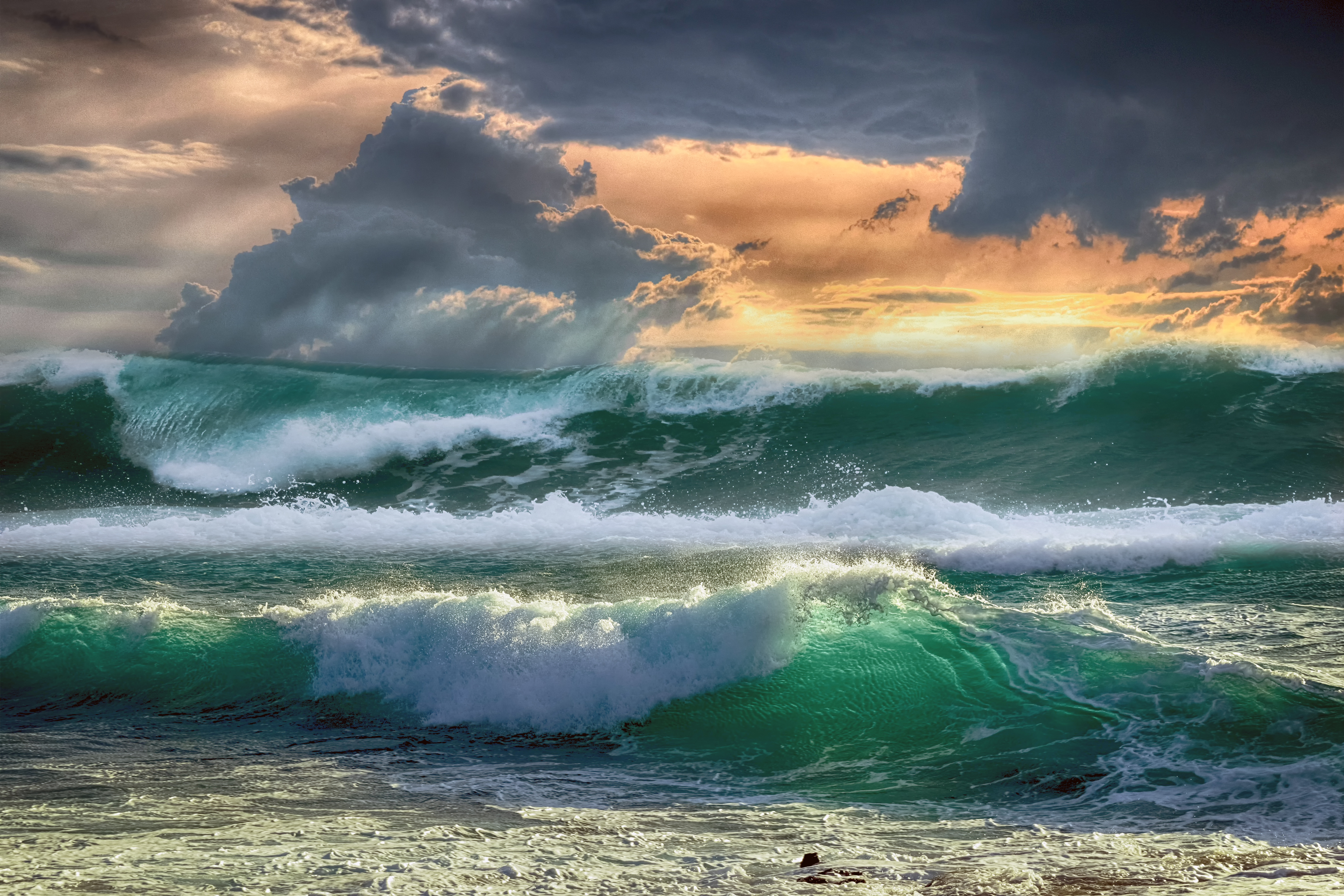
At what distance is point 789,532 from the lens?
13.1 m

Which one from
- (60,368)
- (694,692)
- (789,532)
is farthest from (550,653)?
(60,368)

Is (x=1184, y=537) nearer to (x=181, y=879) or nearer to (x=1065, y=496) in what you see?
Result: (x=1065, y=496)

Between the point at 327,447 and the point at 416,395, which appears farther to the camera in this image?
the point at 416,395

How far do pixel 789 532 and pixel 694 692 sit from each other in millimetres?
6568

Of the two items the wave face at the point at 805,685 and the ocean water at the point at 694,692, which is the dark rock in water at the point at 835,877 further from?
the wave face at the point at 805,685

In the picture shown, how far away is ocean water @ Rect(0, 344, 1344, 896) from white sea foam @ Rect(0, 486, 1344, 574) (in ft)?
0.26

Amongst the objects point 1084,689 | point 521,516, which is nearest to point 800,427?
point 521,516

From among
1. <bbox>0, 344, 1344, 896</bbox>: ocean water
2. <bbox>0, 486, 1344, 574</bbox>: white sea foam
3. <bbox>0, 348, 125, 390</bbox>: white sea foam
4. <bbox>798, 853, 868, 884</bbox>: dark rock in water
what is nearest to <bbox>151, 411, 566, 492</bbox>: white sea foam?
<bbox>0, 486, 1344, 574</bbox>: white sea foam

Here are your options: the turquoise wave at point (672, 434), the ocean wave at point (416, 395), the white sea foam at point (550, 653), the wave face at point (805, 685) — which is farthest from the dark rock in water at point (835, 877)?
the ocean wave at point (416, 395)

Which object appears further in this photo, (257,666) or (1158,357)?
(1158,357)

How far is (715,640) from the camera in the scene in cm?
711

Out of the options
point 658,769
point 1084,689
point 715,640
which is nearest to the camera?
point 658,769

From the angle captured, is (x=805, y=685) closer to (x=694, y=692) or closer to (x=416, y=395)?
(x=694, y=692)

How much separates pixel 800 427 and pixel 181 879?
59.1 ft
